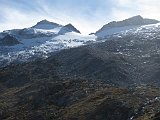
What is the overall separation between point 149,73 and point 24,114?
94.2m

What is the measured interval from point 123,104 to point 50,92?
45771 mm

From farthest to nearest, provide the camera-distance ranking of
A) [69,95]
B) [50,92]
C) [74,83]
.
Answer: [74,83] → [50,92] → [69,95]

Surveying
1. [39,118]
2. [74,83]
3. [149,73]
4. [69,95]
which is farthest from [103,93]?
[149,73]

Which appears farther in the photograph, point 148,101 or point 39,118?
point 39,118

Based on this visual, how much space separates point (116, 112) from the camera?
9000cm

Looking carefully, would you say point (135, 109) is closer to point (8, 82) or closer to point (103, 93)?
point (103, 93)

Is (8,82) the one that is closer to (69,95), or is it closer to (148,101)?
(69,95)

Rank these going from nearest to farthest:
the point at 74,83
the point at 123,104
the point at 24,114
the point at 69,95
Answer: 1. the point at 123,104
2. the point at 24,114
3. the point at 69,95
4. the point at 74,83

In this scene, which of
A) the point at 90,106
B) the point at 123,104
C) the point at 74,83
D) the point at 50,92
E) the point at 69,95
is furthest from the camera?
the point at 74,83

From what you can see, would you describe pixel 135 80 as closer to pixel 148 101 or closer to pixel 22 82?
pixel 22 82

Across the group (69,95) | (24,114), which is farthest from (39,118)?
(69,95)

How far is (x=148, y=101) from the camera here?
91.1 meters

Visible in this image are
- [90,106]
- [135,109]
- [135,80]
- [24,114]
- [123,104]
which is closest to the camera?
[135,109]

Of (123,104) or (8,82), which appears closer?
(123,104)
